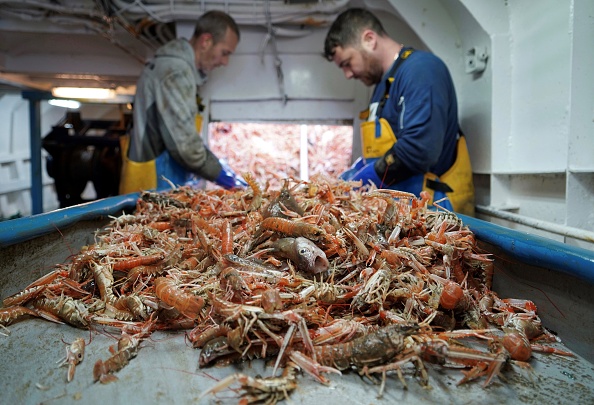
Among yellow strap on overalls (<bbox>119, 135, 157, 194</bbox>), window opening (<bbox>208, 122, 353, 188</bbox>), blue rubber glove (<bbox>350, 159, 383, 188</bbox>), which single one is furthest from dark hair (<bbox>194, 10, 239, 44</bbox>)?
blue rubber glove (<bbox>350, 159, 383, 188</bbox>)

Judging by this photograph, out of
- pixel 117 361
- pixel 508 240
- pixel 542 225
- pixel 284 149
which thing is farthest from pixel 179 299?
pixel 284 149

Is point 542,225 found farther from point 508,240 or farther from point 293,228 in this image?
point 293,228

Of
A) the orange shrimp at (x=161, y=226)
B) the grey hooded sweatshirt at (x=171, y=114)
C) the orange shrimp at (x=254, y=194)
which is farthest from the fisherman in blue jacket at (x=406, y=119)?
the orange shrimp at (x=161, y=226)

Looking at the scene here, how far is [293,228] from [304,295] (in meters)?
0.38

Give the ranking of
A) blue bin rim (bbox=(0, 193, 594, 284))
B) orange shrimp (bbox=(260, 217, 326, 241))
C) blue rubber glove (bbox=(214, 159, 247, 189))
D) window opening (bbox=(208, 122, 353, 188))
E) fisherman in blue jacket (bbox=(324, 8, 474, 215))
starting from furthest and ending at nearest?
window opening (bbox=(208, 122, 353, 188)), blue rubber glove (bbox=(214, 159, 247, 189)), fisherman in blue jacket (bbox=(324, 8, 474, 215)), orange shrimp (bbox=(260, 217, 326, 241)), blue bin rim (bbox=(0, 193, 594, 284))

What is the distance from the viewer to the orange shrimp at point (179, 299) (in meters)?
1.34

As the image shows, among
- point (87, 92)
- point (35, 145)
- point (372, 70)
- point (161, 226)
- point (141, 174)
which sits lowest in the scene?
point (161, 226)

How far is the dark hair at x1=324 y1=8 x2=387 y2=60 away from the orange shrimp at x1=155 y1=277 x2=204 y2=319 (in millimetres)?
3107

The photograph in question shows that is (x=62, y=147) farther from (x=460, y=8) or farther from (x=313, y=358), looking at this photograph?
(x=313, y=358)

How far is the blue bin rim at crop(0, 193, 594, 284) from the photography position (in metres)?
1.27

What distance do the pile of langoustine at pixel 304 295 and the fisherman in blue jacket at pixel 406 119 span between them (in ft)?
A: 4.06

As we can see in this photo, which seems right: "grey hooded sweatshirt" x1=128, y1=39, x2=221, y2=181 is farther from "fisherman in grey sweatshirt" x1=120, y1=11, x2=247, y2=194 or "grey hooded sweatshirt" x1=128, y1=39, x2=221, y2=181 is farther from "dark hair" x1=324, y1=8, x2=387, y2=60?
"dark hair" x1=324, y1=8, x2=387, y2=60

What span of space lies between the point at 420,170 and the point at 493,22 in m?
1.30

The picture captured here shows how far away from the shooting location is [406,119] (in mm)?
3266
